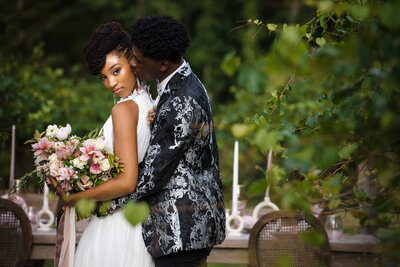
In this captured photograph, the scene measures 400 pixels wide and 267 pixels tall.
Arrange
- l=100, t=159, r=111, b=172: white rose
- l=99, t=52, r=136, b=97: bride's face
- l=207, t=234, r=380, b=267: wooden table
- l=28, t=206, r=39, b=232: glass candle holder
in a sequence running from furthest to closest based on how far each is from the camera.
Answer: l=28, t=206, r=39, b=232: glass candle holder < l=207, t=234, r=380, b=267: wooden table < l=99, t=52, r=136, b=97: bride's face < l=100, t=159, r=111, b=172: white rose

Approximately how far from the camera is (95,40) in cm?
233

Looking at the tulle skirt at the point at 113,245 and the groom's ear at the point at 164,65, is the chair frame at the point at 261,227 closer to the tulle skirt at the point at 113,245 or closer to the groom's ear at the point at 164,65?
the tulle skirt at the point at 113,245

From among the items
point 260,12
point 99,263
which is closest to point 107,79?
point 99,263

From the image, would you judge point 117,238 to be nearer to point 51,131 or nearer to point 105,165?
point 105,165

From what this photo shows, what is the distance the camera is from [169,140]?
195 centimetres

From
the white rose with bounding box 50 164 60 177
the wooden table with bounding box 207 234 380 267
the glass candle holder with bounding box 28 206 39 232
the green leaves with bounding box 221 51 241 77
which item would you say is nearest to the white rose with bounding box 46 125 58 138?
the white rose with bounding box 50 164 60 177

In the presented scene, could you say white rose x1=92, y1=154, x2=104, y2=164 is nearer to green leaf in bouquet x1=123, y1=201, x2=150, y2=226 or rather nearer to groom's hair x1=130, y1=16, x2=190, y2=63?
groom's hair x1=130, y1=16, x2=190, y2=63

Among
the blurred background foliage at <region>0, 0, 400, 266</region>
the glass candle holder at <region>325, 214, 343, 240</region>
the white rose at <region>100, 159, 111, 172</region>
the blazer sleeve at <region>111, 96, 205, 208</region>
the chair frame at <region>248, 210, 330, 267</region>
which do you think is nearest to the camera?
the blurred background foliage at <region>0, 0, 400, 266</region>

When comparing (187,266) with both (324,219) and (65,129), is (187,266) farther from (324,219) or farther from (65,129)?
(324,219)

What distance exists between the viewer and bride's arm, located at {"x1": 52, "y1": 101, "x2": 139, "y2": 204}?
6.64 feet

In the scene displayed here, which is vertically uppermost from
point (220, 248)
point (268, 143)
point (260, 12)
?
point (260, 12)

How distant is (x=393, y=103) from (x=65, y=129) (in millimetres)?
1460

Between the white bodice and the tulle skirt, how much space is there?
29cm

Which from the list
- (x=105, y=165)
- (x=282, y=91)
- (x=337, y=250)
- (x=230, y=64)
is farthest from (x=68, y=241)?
(x=337, y=250)
